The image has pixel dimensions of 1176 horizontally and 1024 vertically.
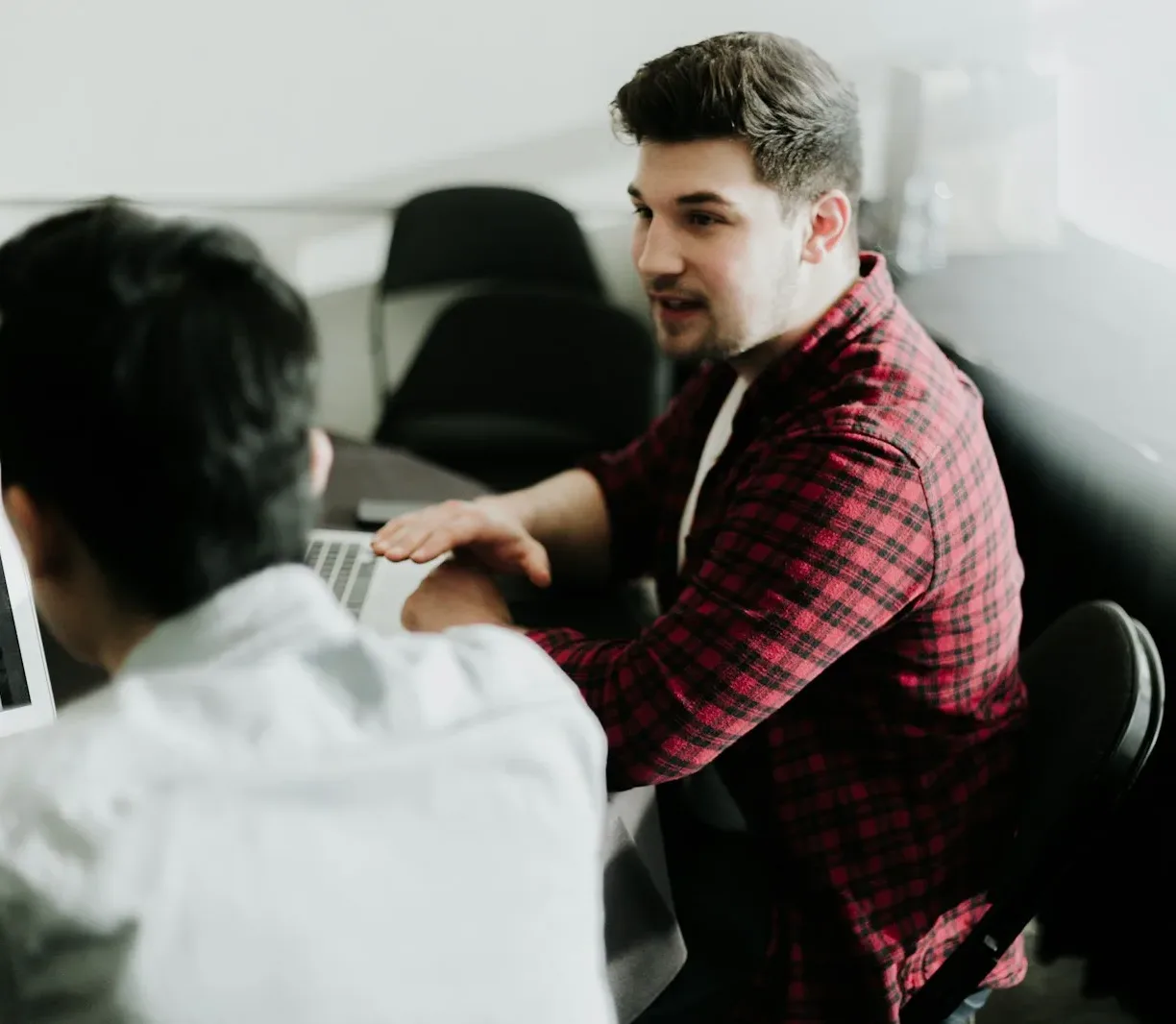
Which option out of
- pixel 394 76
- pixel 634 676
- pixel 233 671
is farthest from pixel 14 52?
pixel 233 671

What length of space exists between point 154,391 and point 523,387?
177cm

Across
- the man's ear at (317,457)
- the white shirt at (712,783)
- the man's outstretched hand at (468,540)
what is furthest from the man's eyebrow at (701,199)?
the man's ear at (317,457)

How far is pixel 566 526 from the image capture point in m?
1.32

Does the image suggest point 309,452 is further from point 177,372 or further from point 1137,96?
point 1137,96

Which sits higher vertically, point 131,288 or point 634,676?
point 131,288

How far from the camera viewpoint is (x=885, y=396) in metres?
0.97

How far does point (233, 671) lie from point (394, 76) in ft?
7.01

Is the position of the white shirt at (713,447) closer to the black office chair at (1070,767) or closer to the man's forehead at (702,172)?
the man's forehead at (702,172)

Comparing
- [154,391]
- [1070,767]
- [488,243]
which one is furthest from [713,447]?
[488,243]

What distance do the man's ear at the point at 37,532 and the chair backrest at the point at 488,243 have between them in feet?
6.20

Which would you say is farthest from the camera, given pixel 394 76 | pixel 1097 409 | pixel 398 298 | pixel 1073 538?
pixel 398 298

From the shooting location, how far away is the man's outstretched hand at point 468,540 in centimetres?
112

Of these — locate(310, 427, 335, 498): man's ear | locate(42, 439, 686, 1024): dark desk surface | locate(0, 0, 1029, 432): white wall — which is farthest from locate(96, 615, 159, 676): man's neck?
locate(0, 0, 1029, 432): white wall

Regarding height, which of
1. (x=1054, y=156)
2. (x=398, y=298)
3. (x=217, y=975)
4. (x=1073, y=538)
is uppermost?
(x=1054, y=156)
